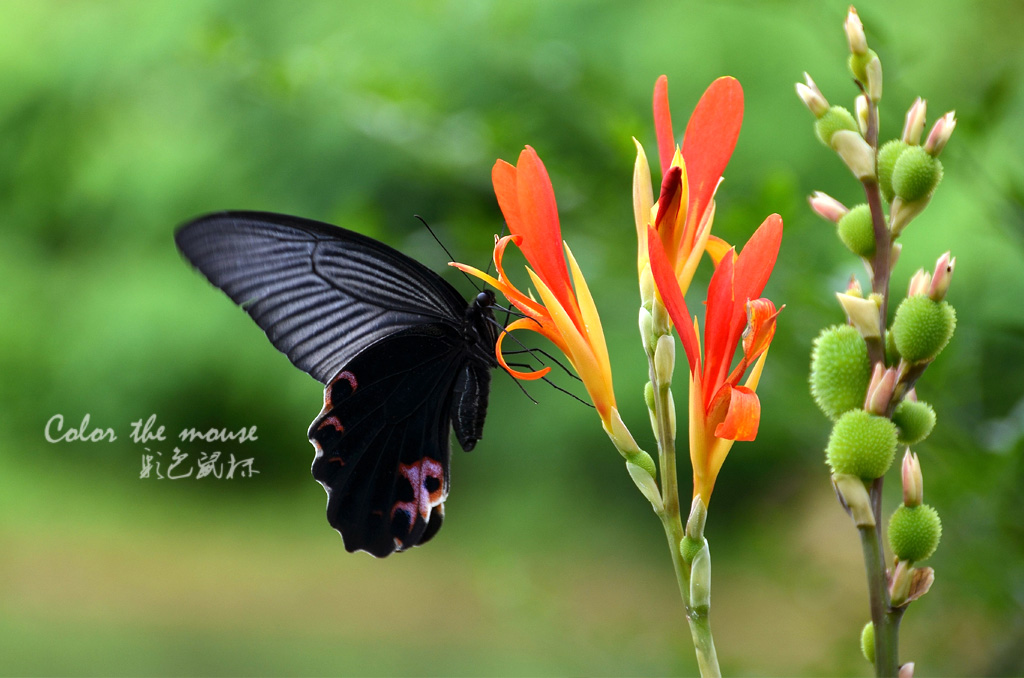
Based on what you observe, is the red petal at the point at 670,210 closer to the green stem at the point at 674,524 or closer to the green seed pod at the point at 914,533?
the green stem at the point at 674,524

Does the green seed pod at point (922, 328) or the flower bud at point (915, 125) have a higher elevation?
the flower bud at point (915, 125)

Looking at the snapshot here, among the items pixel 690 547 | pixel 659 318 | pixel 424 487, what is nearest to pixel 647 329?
pixel 659 318

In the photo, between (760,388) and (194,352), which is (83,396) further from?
(760,388)

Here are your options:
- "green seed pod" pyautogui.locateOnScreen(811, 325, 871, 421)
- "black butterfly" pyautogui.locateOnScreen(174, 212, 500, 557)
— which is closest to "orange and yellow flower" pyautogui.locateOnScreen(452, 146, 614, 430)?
"green seed pod" pyautogui.locateOnScreen(811, 325, 871, 421)

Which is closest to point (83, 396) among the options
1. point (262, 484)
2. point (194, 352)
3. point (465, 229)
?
point (194, 352)

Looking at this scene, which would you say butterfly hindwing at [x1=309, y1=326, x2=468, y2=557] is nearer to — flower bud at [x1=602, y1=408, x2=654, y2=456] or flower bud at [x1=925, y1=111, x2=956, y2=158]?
flower bud at [x1=602, y1=408, x2=654, y2=456]

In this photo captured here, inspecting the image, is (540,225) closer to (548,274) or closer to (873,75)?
(548,274)

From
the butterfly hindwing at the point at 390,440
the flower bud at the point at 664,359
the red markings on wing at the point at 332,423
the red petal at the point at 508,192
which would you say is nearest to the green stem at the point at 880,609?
the flower bud at the point at 664,359

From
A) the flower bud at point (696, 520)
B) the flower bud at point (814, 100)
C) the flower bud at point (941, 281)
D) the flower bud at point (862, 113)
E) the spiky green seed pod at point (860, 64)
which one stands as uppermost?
the spiky green seed pod at point (860, 64)
